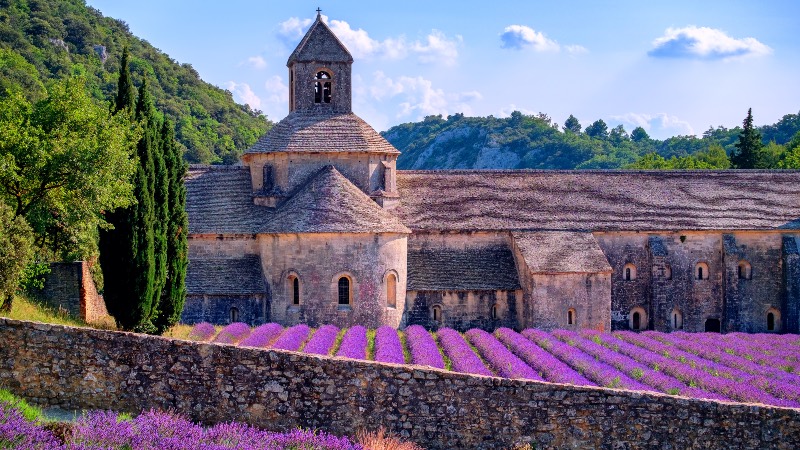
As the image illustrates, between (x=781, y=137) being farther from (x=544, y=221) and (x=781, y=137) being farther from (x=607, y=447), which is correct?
(x=607, y=447)

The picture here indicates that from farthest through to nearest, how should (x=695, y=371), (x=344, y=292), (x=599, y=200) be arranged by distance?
(x=599, y=200), (x=344, y=292), (x=695, y=371)

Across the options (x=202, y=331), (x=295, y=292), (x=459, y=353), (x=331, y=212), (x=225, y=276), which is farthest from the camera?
(x=225, y=276)

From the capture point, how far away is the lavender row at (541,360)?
27.8 meters

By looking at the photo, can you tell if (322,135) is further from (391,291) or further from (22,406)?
(22,406)

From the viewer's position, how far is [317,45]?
1892 inches

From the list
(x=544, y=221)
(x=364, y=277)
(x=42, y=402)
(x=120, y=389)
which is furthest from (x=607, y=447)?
(x=544, y=221)

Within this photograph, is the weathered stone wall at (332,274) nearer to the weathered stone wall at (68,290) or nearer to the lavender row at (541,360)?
the lavender row at (541,360)

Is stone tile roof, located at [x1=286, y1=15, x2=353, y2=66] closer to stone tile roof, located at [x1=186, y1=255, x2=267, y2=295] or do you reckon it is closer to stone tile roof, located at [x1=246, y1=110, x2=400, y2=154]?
stone tile roof, located at [x1=246, y1=110, x2=400, y2=154]

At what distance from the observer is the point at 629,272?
46875mm

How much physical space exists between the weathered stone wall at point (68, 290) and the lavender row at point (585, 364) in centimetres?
1529

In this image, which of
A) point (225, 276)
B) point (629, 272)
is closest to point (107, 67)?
point (225, 276)

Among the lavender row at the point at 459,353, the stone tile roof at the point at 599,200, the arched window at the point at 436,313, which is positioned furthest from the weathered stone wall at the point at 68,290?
the stone tile roof at the point at 599,200

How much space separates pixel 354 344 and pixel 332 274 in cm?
737

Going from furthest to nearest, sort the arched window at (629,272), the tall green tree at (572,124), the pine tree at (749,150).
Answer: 1. the tall green tree at (572,124)
2. the pine tree at (749,150)
3. the arched window at (629,272)
